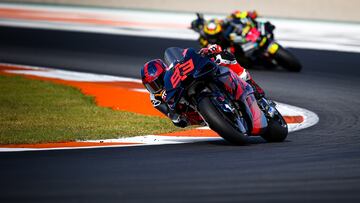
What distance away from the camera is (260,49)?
19.2 metres

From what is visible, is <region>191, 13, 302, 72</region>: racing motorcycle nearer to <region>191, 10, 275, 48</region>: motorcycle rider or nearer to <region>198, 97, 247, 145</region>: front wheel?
<region>191, 10, 275, 48</region>: motorcycle rider

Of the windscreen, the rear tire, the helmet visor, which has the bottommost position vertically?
the rear tire

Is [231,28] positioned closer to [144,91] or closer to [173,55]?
[144,91]

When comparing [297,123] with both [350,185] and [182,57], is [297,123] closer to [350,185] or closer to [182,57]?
[182,57]

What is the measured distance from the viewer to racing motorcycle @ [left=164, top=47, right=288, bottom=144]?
991cm

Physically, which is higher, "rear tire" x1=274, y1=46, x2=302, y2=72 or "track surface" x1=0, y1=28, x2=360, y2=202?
"track surface" x1=0, y1=28, x2=360, y2=202

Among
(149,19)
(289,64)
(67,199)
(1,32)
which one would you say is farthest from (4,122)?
(149,19)

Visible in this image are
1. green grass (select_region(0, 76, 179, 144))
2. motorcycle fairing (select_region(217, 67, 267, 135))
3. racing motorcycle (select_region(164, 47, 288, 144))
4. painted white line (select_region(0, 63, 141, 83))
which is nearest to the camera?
racing motorcycle (select_region(164, 47, 288, 144))

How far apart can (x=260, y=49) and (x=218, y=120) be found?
31.2 ft

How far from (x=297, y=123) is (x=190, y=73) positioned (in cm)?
288

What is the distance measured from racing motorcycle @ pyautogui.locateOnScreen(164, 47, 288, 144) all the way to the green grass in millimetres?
1285

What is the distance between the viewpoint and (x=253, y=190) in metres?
7.50

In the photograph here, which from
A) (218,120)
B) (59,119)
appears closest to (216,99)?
(218,120)

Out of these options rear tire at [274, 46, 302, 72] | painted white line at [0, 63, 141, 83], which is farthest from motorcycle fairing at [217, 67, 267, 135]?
rear tire at [274, 46, 302, 72]
